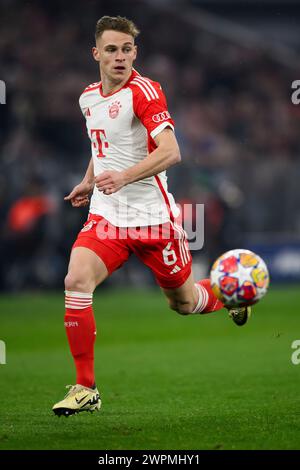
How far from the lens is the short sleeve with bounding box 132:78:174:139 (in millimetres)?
6551

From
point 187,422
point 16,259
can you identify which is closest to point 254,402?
point 187,422

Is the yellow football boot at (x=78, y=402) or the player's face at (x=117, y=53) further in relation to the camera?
the player's face at (x=117, y=53)

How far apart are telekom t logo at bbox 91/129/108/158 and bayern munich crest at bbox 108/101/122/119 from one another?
14cm

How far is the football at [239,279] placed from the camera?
6.42m

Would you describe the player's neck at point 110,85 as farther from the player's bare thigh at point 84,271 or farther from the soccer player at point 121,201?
the player's bare thigh at point 84,271

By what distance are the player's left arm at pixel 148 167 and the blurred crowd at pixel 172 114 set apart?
11578mm

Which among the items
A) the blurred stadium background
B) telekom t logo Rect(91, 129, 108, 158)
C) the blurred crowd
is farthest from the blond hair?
the blurred crowd

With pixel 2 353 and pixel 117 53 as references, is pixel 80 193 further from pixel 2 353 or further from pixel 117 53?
pixel 2 353

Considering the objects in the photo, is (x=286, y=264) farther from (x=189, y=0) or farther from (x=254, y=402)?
(x=254, y=402)

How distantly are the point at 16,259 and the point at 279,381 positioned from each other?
10854mm

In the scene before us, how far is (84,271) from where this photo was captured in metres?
6.45

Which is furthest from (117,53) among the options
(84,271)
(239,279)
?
(239,279)

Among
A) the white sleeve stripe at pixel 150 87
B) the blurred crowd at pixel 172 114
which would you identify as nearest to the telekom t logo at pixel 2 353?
the white sleeve stripe at pixel 150 87

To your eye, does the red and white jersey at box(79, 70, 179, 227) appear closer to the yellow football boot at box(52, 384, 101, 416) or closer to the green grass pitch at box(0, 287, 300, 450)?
the yellow football boot at box(52, 384, 101, 416)
